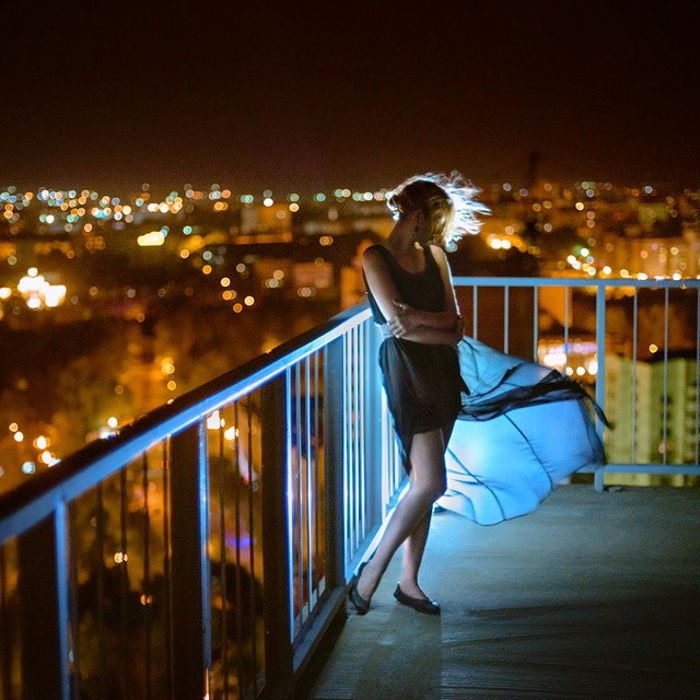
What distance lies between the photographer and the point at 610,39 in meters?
9.55

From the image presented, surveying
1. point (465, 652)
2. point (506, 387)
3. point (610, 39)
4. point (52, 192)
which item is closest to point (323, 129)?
point (52, 192)

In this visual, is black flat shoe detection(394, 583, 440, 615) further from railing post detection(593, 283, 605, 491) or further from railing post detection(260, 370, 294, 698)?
railing post detection(593, 283, 605, 491)

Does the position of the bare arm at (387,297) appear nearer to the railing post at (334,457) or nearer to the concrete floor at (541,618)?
the railing post at (334,457)

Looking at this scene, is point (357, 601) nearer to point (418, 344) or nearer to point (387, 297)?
point (418, 344)

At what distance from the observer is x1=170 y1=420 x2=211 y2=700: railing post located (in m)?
2.10

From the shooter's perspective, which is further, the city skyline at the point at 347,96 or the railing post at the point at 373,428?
the city skyline at the point at 347,96

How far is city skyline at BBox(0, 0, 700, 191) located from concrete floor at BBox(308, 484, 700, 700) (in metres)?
1.71

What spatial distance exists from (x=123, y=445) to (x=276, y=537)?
1.14 m

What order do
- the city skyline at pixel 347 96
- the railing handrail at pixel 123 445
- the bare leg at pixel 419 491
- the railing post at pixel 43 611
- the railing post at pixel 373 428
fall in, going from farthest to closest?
1. the city skyline at pixel 347 96
2. the railing post at pixel 373 428
3. the bare leg at pixel 419 491
4. the railing post at pixel 43 611
5. the railing handrail at pixel 123 445

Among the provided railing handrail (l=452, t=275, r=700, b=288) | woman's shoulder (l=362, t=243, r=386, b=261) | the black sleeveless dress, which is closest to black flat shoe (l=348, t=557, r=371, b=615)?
the black sleeveless dress

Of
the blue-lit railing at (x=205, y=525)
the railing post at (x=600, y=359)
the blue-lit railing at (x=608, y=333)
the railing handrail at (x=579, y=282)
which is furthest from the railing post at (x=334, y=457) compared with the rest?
the railing post at (x=600, y=359)

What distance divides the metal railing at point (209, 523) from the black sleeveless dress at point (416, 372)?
8.2 inches

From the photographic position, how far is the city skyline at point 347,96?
10.6 meters

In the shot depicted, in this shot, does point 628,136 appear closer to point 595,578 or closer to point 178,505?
point 595,578
